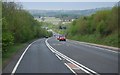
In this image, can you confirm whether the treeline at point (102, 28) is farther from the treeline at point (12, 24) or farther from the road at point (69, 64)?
the road at point (69, 64)

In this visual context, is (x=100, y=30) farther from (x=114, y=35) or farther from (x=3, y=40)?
(x=3, y=40)

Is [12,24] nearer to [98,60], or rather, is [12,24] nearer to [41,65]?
[98,60]

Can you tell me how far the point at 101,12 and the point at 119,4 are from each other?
30.1 m

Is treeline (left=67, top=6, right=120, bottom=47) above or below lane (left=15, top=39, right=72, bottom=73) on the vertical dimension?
above

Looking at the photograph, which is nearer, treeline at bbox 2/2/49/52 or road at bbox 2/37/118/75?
road at bbox 2/37/118/75

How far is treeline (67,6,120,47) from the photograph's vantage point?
5344cm

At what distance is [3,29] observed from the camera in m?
30.6

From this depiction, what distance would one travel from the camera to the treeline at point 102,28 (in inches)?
2104

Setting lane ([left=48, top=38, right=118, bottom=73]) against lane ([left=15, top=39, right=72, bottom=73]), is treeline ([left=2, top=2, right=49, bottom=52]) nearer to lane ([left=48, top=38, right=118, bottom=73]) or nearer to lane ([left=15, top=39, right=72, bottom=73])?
lane ([left=15, top=39, right=72, bottom=73])

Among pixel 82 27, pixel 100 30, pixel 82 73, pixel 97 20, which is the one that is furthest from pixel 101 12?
pixel 82 73

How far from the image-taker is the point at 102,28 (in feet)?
235

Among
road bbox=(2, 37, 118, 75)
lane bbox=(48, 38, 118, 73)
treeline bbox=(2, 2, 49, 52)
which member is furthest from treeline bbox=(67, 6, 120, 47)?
road bbox=(2, 37, 118, 75)

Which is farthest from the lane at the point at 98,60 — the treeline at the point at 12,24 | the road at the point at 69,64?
the treeline at the point at 12,24

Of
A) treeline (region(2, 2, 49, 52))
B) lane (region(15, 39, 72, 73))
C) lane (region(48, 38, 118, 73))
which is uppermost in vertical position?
treeline (region(2, 2, 49, 52))
